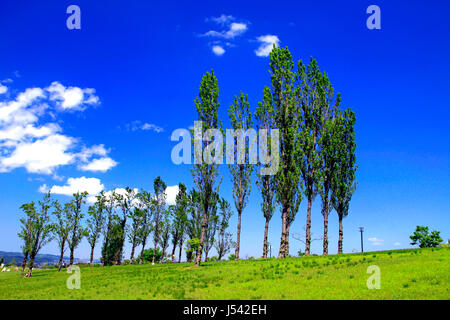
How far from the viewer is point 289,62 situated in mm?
39344

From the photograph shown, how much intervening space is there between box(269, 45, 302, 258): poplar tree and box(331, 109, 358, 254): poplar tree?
4.87 m

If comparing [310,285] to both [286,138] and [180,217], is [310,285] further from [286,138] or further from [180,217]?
[180,217]

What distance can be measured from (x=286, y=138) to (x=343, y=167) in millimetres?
8476

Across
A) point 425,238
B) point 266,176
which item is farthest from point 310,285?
point 425,238

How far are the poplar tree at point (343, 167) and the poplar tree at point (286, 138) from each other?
4868 millimetres

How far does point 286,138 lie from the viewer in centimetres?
3697

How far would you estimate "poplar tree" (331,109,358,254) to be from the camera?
37562 mm

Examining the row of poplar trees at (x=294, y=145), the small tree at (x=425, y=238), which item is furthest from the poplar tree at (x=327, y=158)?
the small tree at (x=425, y=238)

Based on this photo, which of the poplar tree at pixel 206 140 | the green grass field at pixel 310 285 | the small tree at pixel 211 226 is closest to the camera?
the green grass field at pixel 310 285

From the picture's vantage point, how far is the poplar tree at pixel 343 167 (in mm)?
37562

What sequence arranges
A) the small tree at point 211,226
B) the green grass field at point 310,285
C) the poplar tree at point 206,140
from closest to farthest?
the green grass field at point 310,285, the poplar tree at point 206,140, the small tree at point 211,226

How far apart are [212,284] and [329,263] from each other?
995 centimetres

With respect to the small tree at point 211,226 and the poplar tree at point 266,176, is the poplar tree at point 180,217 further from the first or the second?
the poplar tree at point 266,176
